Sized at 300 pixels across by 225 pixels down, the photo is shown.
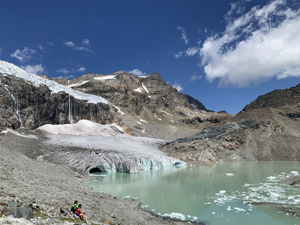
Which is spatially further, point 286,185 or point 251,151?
point 251,151

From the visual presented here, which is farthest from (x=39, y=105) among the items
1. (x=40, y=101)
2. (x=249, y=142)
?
(x=249, y=142)

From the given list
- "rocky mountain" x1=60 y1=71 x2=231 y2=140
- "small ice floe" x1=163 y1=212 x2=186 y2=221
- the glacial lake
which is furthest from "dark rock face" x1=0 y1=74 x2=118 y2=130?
"small ice floe" x1=163 y1=212 x2=186 y2=221

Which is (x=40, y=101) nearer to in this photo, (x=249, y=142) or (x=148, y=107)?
(x=249, y=142)

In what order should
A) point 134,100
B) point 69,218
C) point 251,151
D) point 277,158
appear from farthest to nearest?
point 134,100, point 251,151, point 277,158, point 69,218

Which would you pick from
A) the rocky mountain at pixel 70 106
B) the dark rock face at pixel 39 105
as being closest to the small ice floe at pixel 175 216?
the rocky mountain at pixel 70 106

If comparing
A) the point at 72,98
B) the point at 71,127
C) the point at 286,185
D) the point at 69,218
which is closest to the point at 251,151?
the point at 286,185

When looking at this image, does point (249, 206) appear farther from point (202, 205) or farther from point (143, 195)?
point (143, 195)

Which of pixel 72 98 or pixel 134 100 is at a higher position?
pixel 134 100
